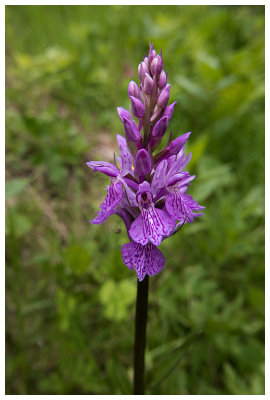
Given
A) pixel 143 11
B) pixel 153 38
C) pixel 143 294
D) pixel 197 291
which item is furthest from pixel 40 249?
pixel 143 11

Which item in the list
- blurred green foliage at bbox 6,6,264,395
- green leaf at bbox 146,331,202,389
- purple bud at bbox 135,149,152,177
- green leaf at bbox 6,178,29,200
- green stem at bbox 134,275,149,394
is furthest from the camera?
blurred green foliage at bbox 6,6,264,395

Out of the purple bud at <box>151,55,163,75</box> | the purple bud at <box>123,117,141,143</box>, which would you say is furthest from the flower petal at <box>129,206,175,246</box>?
the purple bud at <box>151,55,163,75</box>

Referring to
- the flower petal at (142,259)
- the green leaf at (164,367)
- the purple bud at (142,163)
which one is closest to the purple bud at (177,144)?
the purple bud at (142,163)

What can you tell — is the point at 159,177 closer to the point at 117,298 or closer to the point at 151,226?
the point at 151,226

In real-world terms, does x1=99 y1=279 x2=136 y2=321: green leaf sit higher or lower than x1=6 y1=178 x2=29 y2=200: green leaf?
lower

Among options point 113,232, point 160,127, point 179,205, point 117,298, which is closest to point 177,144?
point 160,127

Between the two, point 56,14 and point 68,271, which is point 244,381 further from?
point 56,14

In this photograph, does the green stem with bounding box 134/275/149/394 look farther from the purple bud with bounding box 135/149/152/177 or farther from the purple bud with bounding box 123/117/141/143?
the purple bud with bounding box 123/117/141/143

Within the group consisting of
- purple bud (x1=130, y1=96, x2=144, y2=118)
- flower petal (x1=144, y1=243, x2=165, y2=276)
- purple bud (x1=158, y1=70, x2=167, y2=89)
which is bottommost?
flower petal (x1=144, y1=243, x2=165, y2=276)
